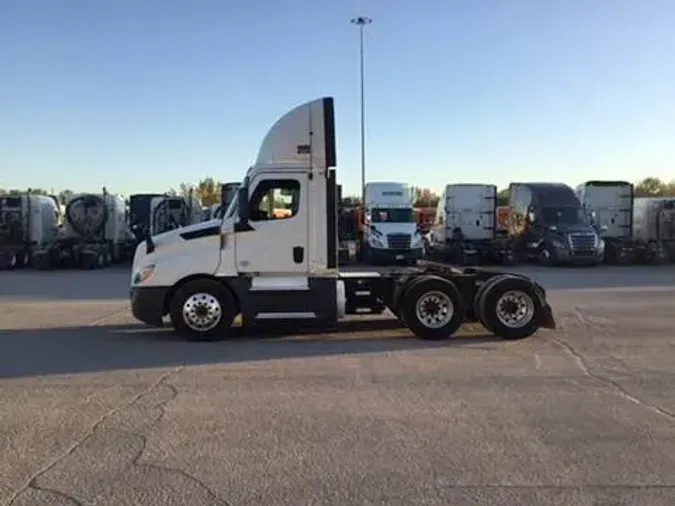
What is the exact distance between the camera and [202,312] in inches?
507

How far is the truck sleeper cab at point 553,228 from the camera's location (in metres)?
33.3

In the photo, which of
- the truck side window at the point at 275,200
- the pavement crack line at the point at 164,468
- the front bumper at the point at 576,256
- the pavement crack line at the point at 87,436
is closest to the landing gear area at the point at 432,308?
the truck side window at the point at 275,200

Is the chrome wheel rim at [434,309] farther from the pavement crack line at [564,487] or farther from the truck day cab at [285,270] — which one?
the pavement crack line at [564,487]

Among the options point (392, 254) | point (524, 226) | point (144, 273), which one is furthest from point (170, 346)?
point (524, 226)

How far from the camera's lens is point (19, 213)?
34625 mm

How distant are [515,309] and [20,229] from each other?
26.8 metres

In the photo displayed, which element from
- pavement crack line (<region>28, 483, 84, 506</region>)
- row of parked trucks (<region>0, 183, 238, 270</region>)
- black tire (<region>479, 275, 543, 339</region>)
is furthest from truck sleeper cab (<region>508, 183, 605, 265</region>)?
pavement crack line (<region>28, 483, 84, 506</region>)

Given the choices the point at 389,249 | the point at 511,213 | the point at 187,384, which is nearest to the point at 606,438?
the point at 187,384

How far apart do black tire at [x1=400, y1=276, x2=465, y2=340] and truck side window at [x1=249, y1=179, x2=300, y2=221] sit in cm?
219

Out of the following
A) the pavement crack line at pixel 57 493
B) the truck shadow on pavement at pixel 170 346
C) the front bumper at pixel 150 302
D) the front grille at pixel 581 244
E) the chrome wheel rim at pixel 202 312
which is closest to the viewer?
the pavement crack line at pixel 57 493

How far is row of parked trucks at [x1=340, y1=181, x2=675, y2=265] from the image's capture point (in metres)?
34.2

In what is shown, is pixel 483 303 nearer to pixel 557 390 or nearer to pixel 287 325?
pixel 287 325

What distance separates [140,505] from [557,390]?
5100mm

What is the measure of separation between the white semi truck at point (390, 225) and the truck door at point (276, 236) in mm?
21370
